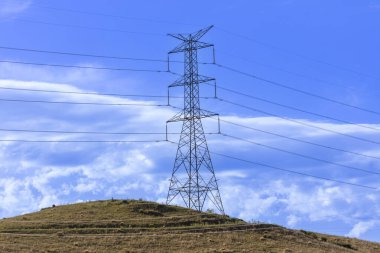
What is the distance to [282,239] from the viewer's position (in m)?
70.9

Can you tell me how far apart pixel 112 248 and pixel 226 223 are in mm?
18618

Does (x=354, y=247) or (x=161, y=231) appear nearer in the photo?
(x=161, y=231)

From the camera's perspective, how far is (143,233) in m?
67.2

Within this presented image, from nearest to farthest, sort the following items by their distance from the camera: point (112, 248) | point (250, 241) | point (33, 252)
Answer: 1. point (33, 252)
2. point (112, 248)
3. point (250, 241)

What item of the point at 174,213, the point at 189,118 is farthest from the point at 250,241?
the point at 189,118

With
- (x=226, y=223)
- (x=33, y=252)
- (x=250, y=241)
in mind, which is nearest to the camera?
(x=33, y=252)

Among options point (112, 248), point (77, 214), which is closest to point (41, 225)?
point (77, 214)

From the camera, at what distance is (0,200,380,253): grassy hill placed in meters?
61.7

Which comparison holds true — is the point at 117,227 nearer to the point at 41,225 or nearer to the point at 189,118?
the point at 41,225

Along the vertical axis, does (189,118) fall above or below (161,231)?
above

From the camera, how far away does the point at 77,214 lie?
247ft

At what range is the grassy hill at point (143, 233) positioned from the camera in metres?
61.7

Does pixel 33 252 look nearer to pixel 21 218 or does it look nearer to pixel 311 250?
pixel 21 218

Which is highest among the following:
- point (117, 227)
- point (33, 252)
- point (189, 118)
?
point (189, 118)
